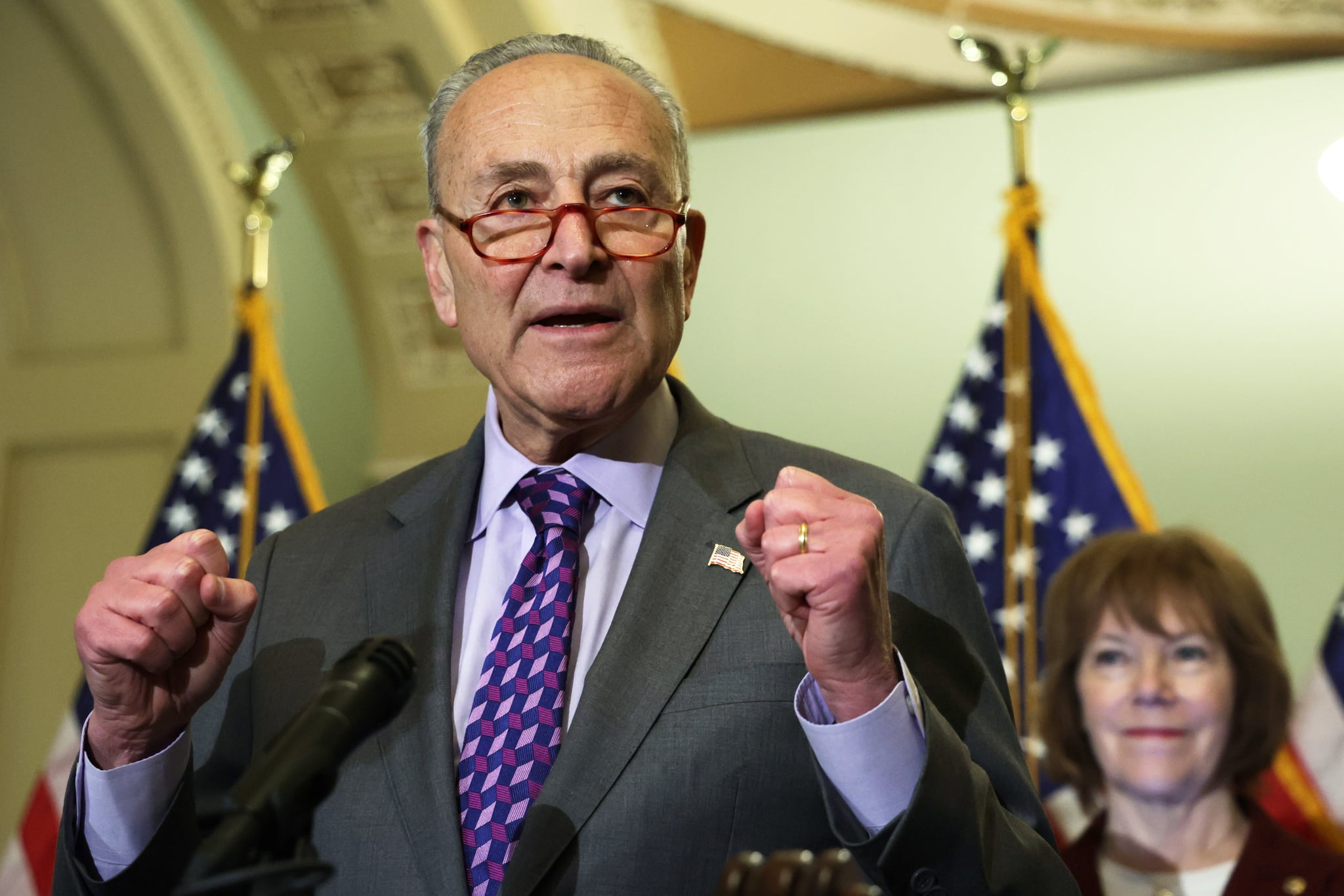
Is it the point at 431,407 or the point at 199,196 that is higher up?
the point at 199,196

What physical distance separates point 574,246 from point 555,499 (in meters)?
0.30

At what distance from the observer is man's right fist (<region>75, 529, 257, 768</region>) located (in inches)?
53.9

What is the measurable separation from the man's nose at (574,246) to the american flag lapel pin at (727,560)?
13.3 inches

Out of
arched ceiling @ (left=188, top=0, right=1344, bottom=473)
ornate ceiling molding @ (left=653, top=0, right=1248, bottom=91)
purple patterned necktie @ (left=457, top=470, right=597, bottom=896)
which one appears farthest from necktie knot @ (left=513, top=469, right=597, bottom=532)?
ornate ceiling molding @ (left=653, top=0, right=1248, bottom=91)

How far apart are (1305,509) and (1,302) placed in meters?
5.08

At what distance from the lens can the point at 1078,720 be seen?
9.66ft

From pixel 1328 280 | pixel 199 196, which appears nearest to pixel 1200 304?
pixel 1328 280

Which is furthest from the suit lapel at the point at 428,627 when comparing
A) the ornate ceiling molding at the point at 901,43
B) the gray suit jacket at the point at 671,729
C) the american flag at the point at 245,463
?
the ornate ceiling molding at the point at 901,43

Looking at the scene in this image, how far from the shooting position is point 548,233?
1.62m

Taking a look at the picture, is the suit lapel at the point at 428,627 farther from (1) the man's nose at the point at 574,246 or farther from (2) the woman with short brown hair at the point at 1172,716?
(2) the woman with short brown hair at the point at 1172,716

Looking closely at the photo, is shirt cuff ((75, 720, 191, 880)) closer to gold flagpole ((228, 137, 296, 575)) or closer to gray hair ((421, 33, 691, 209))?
gray hair ((421, 33, 691, 209))

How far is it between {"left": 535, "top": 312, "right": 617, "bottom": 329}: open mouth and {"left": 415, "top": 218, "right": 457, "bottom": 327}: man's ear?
226 mm

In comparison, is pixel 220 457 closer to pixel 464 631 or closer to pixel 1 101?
pixel 1 101

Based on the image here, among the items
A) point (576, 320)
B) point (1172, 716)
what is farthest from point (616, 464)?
point (1172, 716)
